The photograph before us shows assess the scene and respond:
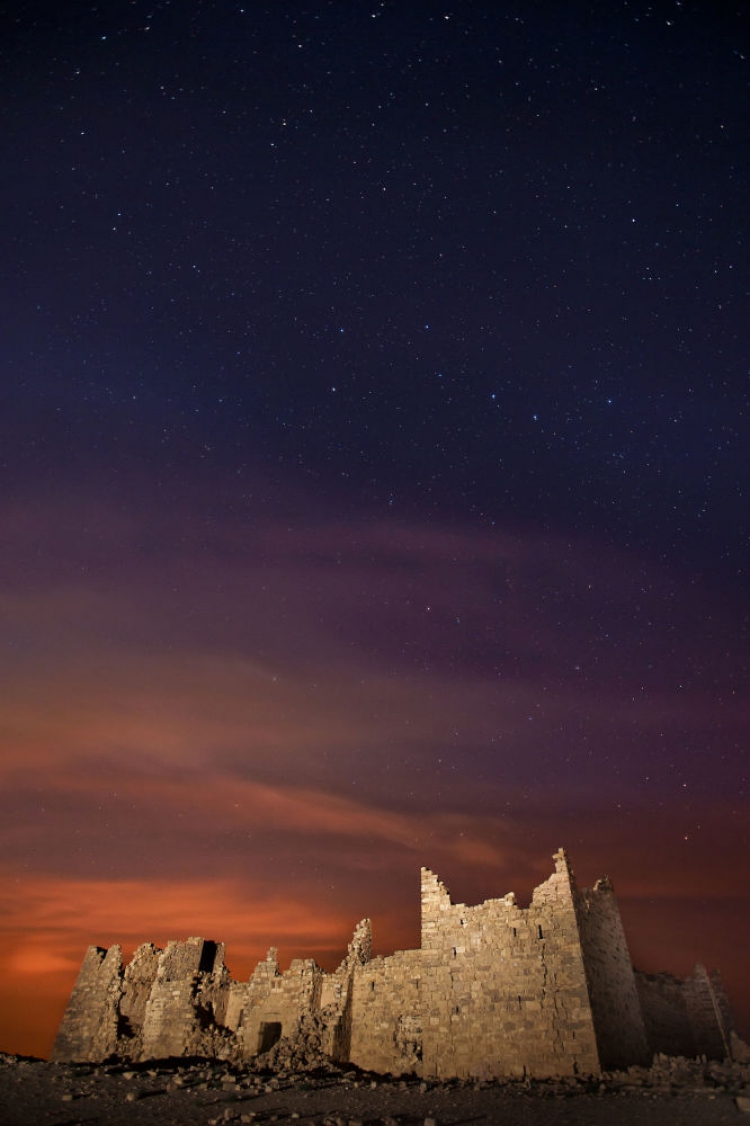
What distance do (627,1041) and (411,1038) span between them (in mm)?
7301

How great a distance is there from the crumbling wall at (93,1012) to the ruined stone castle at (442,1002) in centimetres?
5

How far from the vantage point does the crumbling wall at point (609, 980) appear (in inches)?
→ 712

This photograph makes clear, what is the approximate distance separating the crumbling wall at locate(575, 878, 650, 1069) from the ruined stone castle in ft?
0.22

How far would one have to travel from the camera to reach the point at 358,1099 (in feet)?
49.1

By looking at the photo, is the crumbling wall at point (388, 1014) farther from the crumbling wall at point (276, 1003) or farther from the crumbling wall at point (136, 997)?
Result: the crumbling wall at point (136, 997)

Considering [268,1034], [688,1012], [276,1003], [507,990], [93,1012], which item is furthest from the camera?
[93,1012]

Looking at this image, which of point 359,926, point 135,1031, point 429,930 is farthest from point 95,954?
point 429,930

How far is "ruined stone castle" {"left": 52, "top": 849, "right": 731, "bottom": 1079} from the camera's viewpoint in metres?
18.2

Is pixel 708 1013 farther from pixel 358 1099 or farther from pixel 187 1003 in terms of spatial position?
pixel 187 1003

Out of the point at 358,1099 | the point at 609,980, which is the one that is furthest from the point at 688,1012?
the point at 358,1099

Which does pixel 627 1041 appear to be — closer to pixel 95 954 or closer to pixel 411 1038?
pixel 411 1038

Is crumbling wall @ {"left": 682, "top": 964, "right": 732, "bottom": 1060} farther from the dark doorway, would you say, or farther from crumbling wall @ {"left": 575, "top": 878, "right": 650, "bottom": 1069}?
the dark doorway

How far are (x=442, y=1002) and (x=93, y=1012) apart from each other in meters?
18.6

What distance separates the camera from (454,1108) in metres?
13.4
